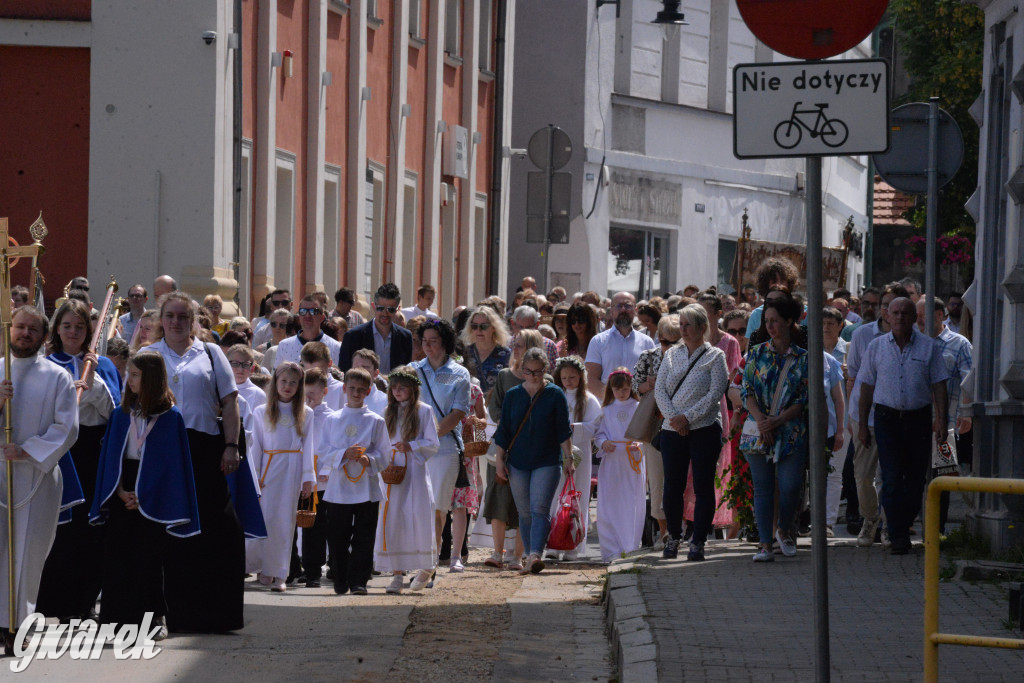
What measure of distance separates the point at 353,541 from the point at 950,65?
22449 millimetres

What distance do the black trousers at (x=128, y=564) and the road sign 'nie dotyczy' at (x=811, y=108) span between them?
15.5 feet

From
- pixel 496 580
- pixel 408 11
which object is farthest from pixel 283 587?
pixel 408 11

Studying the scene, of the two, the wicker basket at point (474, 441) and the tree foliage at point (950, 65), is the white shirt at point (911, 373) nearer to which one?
the wicker basket at point (474, 441)

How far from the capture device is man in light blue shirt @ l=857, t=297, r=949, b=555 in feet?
45.4

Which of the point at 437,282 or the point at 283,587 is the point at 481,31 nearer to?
the point at 437,282

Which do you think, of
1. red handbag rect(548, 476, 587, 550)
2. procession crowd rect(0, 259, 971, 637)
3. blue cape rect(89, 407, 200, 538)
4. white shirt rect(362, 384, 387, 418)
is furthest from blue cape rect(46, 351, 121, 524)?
red handbag rect(548, 476, 587, 550)

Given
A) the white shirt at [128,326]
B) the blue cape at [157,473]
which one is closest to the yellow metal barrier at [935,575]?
the blue cape at [157,473]

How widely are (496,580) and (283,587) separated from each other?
1.59 meters

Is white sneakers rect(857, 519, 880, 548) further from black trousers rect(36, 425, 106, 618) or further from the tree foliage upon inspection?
the tree foliage

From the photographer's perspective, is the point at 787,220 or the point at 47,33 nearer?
the point at 47,33

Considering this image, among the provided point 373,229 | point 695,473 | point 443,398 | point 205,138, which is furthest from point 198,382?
point 373,229

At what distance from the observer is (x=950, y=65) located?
33.5 metres

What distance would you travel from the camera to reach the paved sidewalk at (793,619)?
29.3 ft

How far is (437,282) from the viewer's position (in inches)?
1313
